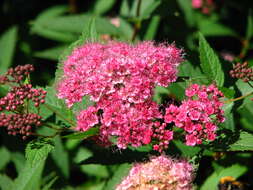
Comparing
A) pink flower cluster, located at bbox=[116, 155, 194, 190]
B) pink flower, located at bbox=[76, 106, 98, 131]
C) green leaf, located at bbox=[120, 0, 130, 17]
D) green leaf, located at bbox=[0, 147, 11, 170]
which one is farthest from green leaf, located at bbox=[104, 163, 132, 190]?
green leaf, located at bbox=[120, 0, 130, 17]

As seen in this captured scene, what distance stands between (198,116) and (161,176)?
0.35 metres

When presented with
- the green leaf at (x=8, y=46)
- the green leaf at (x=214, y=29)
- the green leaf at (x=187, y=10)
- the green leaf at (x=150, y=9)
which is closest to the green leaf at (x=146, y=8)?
the green leaf at (x=150, y=9)

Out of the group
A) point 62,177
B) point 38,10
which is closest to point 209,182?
point 62,177

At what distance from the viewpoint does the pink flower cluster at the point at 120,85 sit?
6.94 feet

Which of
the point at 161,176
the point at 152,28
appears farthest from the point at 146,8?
the point at 161,176

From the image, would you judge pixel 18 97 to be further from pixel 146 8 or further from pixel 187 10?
pixel 187 10

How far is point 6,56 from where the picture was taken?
3.91m

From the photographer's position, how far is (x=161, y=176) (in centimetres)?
219

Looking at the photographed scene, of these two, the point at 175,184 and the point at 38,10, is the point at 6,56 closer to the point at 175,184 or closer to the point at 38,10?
the point at 38,10

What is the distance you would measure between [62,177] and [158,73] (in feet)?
4.50

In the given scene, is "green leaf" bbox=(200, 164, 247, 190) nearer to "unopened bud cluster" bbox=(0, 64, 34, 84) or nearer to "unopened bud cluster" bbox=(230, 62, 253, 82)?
"unopened bud cluster" bbox=(230, 62, 253, 82)

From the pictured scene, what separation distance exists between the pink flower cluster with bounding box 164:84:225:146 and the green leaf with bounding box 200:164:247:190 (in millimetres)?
593

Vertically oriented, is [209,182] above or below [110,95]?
below

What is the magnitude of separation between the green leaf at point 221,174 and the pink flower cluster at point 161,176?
1.45ft
